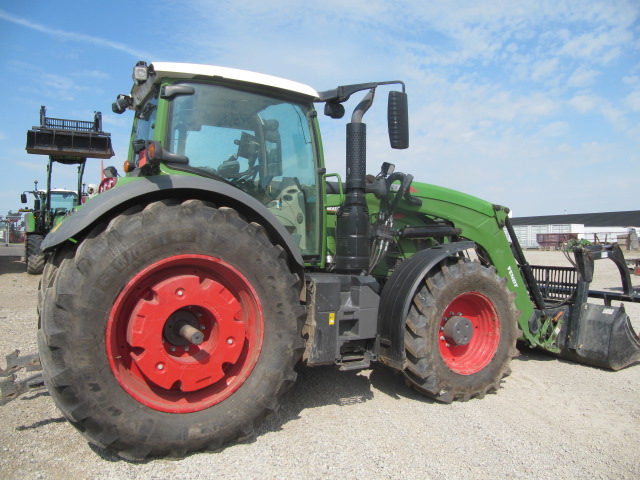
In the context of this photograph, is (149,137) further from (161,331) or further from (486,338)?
(486,338)

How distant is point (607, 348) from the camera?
4.77 metres

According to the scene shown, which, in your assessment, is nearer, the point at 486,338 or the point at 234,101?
the point at 234,101

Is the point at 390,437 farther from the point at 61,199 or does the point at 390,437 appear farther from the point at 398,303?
the point at 61,199

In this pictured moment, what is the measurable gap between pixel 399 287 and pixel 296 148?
1.40 metres

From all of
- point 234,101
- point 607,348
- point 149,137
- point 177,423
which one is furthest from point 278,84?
point 607,348

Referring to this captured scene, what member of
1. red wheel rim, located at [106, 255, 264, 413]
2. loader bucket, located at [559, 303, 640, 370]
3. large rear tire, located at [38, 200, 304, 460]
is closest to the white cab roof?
large rear tire, located at [38, 200, 304, 460]

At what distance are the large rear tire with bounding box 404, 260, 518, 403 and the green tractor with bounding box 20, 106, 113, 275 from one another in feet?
37.8

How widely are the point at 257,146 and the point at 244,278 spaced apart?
1.17m

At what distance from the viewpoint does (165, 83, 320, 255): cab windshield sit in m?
3.34

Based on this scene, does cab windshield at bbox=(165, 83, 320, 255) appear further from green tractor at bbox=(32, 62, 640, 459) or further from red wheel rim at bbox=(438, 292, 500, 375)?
red wheel rim at bbox=(438, 292, 500, 375)

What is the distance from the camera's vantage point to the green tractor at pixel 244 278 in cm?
264

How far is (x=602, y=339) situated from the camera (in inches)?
190

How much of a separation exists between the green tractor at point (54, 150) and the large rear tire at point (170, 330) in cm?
1123

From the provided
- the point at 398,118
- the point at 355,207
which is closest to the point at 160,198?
the point at 355,207
